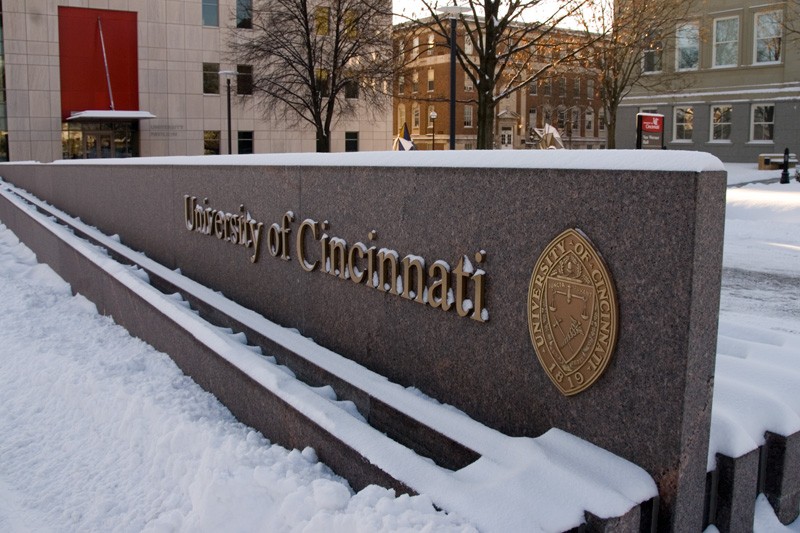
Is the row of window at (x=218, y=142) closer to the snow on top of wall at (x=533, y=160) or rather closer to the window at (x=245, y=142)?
the window at (x=245, y=142)

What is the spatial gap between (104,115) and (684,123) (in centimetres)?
3220

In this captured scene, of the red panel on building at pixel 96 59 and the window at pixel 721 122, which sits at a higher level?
the red panel on building at pixel 96 59

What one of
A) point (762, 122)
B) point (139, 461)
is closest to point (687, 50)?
point (762, 122)

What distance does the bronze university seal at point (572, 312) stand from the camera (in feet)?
10.8

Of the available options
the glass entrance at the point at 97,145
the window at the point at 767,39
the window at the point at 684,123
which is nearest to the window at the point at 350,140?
the glass entrance at the point at 97,145

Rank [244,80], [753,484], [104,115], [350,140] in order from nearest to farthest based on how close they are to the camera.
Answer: [753,484] < [104,115] < [244,80] < [350,140]

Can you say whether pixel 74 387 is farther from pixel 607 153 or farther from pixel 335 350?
pixel 607 153

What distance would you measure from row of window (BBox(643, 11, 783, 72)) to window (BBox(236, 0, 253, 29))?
2376cm

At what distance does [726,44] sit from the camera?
42.7 metres

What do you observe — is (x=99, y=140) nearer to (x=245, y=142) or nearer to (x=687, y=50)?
(x=245, y=142)

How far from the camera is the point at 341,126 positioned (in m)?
52.1

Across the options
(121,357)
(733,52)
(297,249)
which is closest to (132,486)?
(297,249)

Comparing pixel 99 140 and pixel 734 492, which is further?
pixel 99 140

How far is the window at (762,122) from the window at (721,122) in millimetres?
1311
